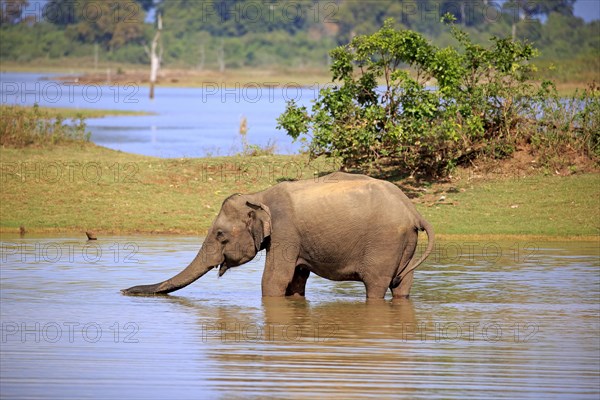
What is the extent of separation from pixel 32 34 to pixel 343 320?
123061 millimetres

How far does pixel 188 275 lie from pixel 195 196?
837 centimetres

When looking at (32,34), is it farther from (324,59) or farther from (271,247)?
(271,247)

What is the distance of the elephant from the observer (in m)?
13.0

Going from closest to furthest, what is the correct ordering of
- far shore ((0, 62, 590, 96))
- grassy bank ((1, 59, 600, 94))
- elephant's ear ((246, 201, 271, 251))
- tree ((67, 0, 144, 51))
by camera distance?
elephant's ear ((246, 201, 271, 251)) → far shore ((0, 62, 590, 96)) → grassy bank ((1, 59, 600, 94)) → tree ((67, 0, 144, 51))

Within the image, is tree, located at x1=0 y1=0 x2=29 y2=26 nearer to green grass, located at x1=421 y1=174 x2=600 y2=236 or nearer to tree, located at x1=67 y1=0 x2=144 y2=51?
tree, located at x1=67 y1=0 x2=144 y2=51

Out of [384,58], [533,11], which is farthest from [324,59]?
[384,58]

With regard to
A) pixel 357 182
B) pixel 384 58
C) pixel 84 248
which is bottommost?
pixel 84 248

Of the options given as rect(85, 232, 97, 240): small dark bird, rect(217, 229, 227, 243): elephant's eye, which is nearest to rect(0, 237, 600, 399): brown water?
rect(217, 229, 227, 243): elephant's eye

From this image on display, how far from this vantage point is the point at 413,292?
556 inches

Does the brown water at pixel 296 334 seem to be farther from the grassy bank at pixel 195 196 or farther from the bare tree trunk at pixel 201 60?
the bare tree trunk at pixel 201 60

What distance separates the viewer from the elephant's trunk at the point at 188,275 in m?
13.3

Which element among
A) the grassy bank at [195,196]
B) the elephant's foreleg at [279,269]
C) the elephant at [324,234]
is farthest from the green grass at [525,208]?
the elephant's foreleg at [279,269]

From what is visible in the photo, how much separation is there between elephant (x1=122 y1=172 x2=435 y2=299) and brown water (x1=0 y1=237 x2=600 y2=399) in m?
0.40

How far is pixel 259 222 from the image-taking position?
42.7 feet
